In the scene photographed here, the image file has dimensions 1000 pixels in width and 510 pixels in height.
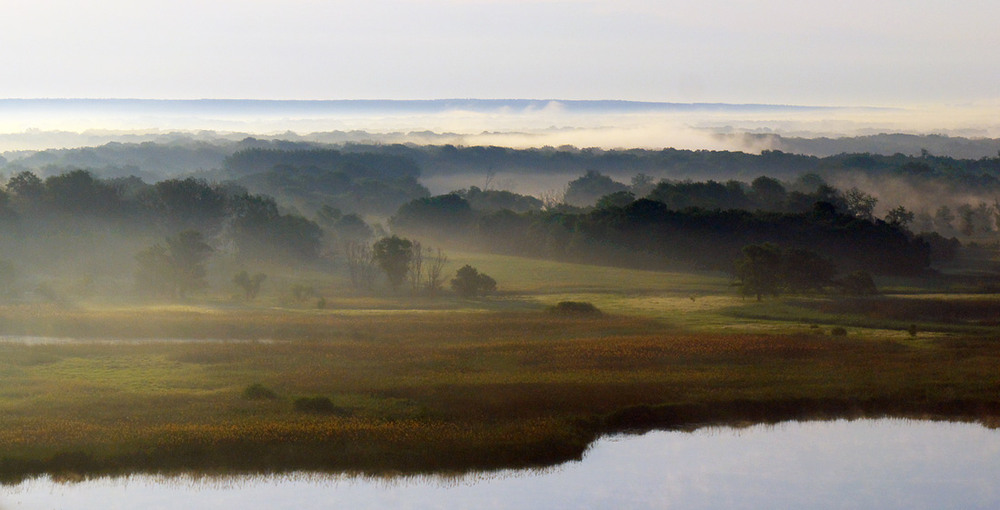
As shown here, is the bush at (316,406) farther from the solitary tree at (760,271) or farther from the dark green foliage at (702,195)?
the dark green foliage at (702,195)

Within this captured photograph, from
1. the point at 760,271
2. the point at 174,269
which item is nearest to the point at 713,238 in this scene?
the point at 760,271

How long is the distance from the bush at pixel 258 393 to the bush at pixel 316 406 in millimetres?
1817

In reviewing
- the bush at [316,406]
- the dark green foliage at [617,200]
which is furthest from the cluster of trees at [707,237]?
the bush at [316,406]

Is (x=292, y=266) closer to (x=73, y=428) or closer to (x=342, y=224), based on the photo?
(x=342, y=224)

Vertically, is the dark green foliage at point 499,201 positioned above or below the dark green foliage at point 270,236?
above

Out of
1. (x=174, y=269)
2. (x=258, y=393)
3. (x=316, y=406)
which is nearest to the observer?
(x=316, y=406)

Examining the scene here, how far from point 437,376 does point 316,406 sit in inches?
288

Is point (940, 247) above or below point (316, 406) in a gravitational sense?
above

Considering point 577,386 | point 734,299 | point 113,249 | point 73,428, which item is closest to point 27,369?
point 73,428

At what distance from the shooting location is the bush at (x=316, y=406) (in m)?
33.8

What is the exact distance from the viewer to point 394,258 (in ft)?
239

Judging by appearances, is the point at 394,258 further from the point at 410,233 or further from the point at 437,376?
the point at 410,233

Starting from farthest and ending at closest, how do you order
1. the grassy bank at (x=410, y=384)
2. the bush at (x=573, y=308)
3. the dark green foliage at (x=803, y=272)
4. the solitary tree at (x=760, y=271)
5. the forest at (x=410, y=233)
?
the forest at (x=410, y=233)
the dark green foliage at (x=803, y=272)
the solitary tree at (x=760, y=271)
the bush at (x=573, y=308)
the grassy bank at (x=410, y=384)

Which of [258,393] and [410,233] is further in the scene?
[410,233]
